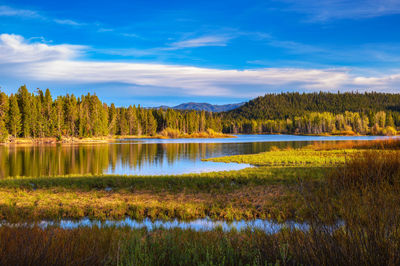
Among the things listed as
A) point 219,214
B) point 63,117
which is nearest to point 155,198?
point 219,214

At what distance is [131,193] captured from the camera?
1318 cm

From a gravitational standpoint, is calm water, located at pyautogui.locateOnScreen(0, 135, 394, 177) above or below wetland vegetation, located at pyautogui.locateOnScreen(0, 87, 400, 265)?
below

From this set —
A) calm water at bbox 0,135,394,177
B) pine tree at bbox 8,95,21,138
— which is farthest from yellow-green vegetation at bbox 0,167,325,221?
pine tree at bbox 8,95,21,138

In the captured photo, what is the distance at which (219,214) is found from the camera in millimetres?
10078

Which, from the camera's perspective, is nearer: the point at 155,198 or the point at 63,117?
the point at 155,198

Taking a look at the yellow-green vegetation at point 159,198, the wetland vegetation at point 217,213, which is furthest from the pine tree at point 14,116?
the yellow-green vegetation at point 159,198

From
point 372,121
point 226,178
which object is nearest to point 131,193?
point 226,178

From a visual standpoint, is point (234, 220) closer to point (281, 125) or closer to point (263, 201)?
point (263, 201)

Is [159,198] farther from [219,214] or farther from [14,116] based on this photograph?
[14,116]

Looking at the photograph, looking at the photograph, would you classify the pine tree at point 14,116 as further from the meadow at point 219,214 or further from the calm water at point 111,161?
the meadow at point 219,214

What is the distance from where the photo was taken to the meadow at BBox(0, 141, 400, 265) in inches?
138

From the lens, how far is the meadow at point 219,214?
3.50 meters

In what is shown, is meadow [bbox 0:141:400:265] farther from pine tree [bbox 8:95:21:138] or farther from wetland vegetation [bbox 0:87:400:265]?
pine tree [bbox 8:95:21:138]

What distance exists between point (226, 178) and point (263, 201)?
4475 millimetres
